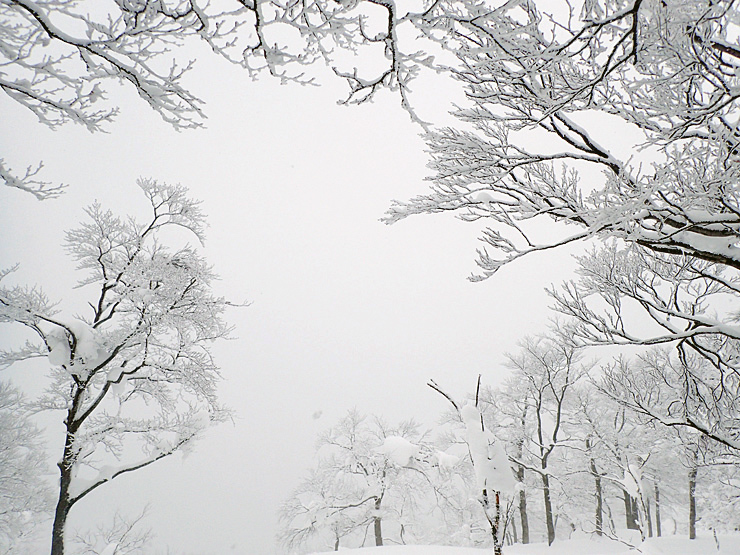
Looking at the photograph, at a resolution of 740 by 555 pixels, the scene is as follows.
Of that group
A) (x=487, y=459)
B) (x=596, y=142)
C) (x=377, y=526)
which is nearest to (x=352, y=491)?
(x=377, y=526)

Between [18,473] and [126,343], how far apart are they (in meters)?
10.7

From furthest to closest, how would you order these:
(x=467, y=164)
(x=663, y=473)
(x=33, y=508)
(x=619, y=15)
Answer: (x=663, y=473)
(x=33, y=508)
(x=467, y=164)
(x=619, y=15)

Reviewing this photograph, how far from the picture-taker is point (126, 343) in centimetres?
664

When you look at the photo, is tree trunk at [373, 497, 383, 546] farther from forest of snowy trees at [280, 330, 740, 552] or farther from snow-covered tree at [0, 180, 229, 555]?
snow-covered tree at [0, 180, 229, 555]

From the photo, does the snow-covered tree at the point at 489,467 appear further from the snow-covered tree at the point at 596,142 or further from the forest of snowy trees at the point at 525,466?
the forest of snowy trees at the point at 525,466

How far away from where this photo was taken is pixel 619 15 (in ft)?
6.10

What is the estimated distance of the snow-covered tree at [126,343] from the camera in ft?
21.6

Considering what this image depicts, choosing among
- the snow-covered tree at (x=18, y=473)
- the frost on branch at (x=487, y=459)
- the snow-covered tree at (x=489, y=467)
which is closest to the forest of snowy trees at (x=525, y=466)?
the snow-covered tree at (x=18, y=473)

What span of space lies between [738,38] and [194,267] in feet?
27.0

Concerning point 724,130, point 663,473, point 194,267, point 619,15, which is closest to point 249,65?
point 619,15

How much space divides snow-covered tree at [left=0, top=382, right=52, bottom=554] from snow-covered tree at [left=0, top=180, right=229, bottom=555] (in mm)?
6600

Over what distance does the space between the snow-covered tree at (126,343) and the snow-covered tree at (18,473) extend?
6600 millimetres

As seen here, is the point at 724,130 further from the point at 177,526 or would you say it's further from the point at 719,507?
the point at 177,526

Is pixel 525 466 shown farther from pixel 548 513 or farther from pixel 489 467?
pixel 489 467
